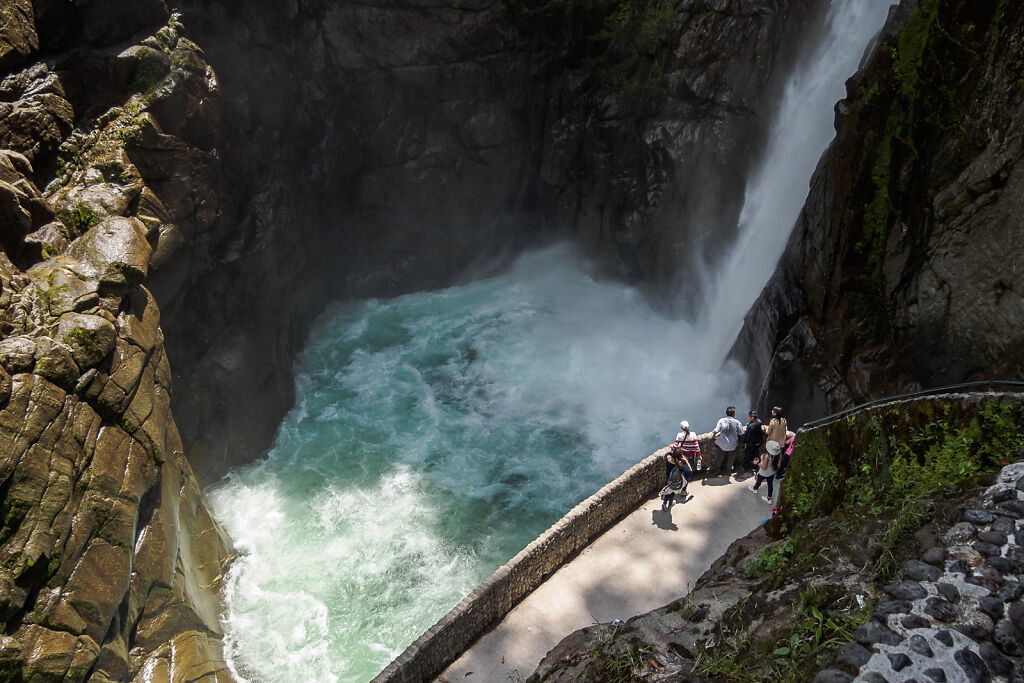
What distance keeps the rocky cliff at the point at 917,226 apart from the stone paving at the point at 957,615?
5.00m

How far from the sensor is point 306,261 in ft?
66.2

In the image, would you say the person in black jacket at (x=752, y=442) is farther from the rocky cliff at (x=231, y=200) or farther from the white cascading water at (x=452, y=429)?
the rocky cliff at (x=231, y=200)

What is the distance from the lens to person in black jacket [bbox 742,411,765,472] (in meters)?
10.1

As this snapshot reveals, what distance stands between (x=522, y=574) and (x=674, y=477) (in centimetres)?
320

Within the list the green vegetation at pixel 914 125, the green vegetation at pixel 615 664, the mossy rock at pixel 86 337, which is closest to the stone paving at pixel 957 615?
the green vegetation at pixel 615 664

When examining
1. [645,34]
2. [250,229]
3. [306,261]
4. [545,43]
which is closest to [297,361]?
[306,261]

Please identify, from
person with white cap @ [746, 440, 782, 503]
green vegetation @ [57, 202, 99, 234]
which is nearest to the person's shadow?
person with white cap @ [746, 440, 782, 503]

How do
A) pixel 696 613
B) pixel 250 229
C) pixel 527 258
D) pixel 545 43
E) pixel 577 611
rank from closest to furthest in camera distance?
pixel 696 613, pixel 577 611, pixel 250 229, pixel 545 43, pixel 527 258

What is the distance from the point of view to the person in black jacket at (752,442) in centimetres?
1009

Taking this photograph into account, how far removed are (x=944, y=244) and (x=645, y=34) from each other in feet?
46.6

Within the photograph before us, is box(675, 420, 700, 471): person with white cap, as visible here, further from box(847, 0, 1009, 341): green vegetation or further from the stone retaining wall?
box(847, 0, 1009, 341): green vegetation

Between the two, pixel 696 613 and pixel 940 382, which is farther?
pixel 940 382

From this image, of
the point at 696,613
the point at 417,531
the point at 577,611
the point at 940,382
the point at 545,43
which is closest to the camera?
the point at 696,613

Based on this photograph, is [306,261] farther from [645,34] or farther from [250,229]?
[645,34]
